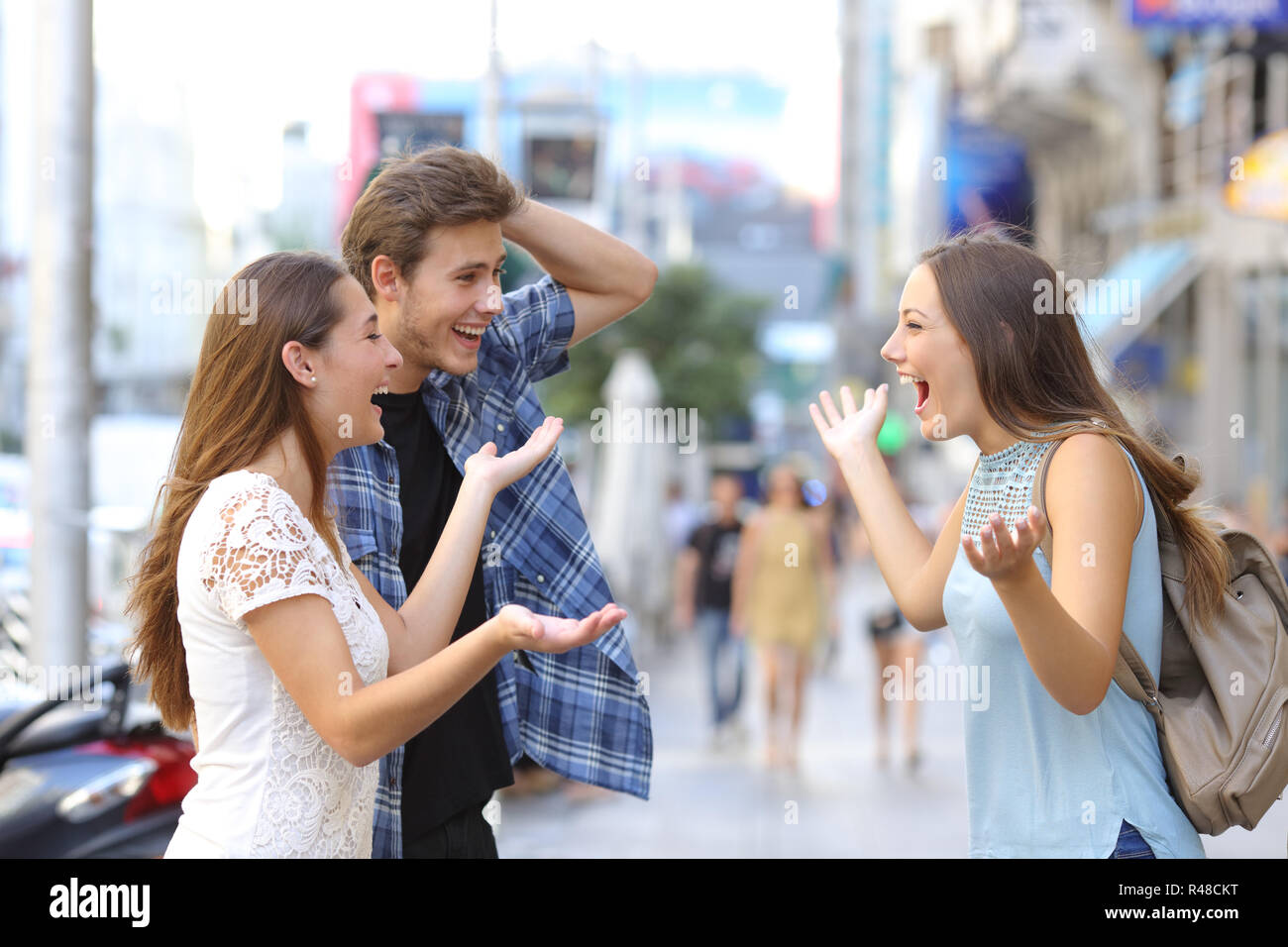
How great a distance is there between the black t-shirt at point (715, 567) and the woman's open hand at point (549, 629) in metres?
8.88

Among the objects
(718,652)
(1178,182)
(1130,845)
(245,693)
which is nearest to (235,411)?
(245,693)

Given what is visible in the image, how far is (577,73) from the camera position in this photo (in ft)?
49.3

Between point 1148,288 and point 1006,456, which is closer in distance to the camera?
point 1006,456

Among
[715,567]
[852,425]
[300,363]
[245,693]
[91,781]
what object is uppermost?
[300,363]

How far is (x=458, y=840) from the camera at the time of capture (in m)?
2.33

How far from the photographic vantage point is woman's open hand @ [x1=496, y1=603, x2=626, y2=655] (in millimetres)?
1609

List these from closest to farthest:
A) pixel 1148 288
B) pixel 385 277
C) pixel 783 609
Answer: pixel 385 277 < pixel 783 609 < pixel 1148 288

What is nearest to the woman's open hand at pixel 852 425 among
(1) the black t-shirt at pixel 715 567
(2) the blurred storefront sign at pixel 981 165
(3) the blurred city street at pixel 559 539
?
(3) the blurred city street at pixel 559 539

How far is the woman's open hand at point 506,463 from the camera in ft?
6.62

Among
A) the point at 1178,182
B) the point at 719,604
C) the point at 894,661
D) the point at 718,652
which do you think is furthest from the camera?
the point at 1178,182

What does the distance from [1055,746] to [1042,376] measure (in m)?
0.58

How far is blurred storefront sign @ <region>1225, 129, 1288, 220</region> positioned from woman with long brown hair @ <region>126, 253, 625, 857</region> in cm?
1094

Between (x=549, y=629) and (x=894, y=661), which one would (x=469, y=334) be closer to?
(x=549, y=629)

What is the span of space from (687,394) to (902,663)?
931 inches
